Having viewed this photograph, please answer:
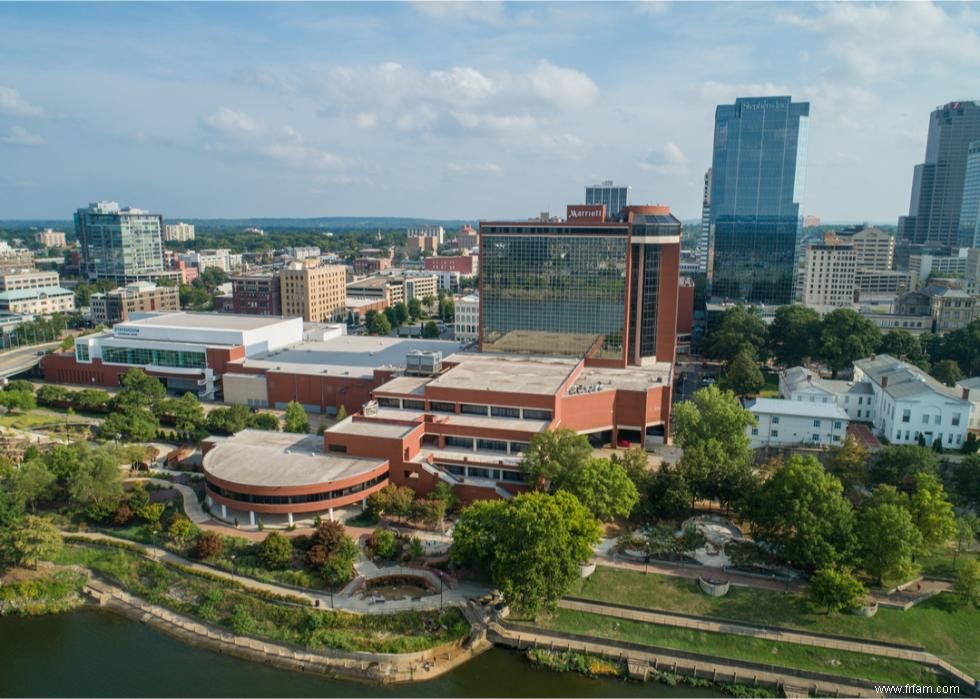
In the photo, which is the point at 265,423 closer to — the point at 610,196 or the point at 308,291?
the point at 308,291

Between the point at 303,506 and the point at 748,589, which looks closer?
the point at 748,589

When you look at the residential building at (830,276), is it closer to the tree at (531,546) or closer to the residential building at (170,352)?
the residential building at (170,352)

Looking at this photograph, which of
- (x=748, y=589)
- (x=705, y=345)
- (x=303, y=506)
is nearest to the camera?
(x=748, y=589)

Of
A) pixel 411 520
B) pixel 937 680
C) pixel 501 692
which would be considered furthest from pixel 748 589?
pixel 411 520

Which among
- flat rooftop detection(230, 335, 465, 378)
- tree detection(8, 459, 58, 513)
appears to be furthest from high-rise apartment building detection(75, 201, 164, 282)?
tree detection(8, 459, 58, 513)

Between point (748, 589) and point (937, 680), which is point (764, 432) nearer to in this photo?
point (748, 589)

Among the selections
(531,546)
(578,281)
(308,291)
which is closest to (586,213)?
(578,281)

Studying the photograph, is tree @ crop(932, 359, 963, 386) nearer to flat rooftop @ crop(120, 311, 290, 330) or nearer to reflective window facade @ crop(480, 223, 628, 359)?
reflective window facade @ crop(480, 223, 628, 359)
